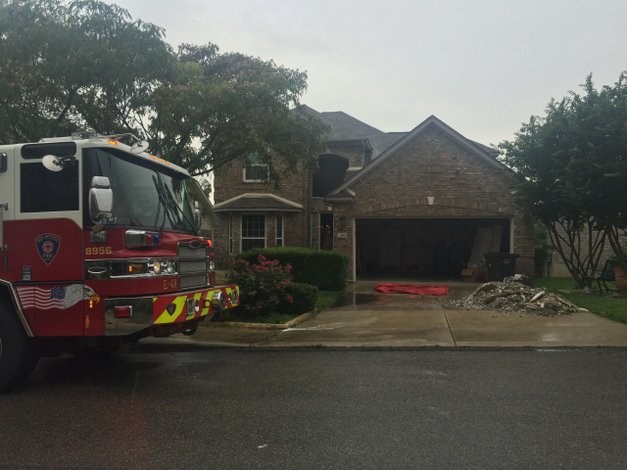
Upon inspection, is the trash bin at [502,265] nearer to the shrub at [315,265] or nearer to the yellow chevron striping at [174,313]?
the shrub at [315,265]

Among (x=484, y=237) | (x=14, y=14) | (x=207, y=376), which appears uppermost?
(x=14, y=14)

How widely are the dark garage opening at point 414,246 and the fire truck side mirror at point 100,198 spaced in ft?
64.0

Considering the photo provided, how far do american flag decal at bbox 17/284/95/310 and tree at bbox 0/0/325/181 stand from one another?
15.8 ft

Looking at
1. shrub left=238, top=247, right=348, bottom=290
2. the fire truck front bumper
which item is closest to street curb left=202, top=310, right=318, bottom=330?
the fire truck front bumper

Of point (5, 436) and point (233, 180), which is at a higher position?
point (233, 180)

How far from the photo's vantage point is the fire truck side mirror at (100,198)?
5156 millimetres

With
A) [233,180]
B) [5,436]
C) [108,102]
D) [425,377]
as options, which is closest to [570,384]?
[425,377]

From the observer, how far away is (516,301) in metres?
11.6

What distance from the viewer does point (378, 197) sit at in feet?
62.5

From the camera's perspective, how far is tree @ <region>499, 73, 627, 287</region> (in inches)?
507

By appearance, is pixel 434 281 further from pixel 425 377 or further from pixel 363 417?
pixel 363 417

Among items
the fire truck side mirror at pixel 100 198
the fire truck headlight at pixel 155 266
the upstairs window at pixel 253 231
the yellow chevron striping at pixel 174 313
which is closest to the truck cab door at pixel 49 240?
the fire truck side mirror at pixel 100 198

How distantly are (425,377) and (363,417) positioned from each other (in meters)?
1.69

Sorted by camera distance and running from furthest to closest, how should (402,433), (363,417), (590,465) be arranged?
(363,417)
(402,433)
(590,465)
